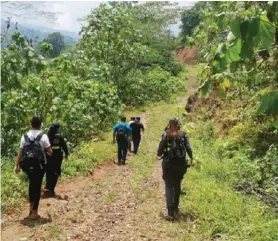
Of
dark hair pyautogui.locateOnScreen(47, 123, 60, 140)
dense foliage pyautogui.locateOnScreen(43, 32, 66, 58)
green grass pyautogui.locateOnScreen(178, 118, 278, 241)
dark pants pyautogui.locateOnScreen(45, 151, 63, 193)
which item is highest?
dense foliage pyautogui.locateOnScreen(43, 32, 66, 58)

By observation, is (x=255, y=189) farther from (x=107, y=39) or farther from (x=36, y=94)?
(x=107, y=39)

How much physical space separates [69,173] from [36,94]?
3171 millimetres

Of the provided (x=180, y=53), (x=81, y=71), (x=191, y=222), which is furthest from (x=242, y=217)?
(x=180, y=53)

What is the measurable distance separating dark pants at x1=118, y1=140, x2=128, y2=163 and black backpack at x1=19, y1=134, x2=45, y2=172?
235 inches

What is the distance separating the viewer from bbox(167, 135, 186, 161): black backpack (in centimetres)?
727

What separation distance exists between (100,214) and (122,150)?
5.35 meters

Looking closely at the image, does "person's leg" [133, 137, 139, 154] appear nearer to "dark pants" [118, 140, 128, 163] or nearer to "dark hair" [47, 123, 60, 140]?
"dark pants" [118, 140, 128, 163]

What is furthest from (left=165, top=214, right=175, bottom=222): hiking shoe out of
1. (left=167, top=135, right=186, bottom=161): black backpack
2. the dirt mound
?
the dirt mound

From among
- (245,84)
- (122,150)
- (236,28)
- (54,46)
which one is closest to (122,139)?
(122,150)

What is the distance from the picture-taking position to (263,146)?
11570mm

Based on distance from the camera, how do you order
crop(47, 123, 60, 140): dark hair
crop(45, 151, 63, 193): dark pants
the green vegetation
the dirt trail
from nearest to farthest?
the dirt trail, the green vegetation, crop(47, 123, 60, 140): dark hair, crop(45, 151, 63, 193): dark pants

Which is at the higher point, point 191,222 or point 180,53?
point 180,53

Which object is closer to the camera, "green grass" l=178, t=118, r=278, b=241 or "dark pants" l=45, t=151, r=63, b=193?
"green grass" l=178, t=118, r=278, b=241

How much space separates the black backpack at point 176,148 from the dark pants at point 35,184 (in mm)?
2233
